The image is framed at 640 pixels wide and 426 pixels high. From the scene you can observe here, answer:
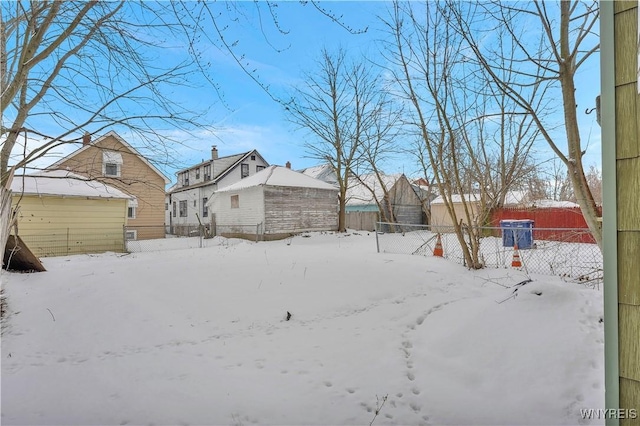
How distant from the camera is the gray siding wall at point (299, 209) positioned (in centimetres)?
1134

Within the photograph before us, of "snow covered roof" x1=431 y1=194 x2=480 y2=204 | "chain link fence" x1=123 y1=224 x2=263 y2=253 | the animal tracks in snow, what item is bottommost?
the animal tracks in snow

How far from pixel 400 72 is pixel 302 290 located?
386 centimetres

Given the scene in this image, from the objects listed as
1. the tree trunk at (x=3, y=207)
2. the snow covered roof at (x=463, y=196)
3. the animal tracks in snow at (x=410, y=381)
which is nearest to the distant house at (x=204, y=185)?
the snow covered roof at (x=463, y=196)

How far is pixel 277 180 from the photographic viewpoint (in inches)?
457

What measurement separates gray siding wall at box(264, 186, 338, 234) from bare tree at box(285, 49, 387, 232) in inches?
24.1

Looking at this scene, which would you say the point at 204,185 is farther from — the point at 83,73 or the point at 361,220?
the point at 83,73

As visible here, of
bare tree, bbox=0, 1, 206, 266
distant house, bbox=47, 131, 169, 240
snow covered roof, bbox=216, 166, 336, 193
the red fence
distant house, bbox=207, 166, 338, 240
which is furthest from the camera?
snow covered roof, bbox=216, 166, 336, 193

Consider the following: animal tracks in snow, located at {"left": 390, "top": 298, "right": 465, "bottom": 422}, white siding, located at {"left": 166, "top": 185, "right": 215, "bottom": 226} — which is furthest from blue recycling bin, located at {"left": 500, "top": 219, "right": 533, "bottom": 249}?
white siding, located at {"left": 166, "top": 185, "right": 215, "bottom": 226}

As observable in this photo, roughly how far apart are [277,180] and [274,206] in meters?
1.11

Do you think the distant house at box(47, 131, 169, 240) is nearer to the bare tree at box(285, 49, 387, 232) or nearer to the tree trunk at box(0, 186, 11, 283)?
the tree trunk at box(0, 186, 11, 283)

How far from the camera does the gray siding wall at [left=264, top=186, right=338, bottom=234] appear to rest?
11.3 meters

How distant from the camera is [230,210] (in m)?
12.7

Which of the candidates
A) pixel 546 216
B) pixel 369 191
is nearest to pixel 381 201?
pixel 369 191

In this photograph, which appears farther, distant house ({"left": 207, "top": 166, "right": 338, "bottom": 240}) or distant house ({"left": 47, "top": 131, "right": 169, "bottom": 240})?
distant house ({"left": 207, "top": 166, "right": 338, "bottom": 240})
